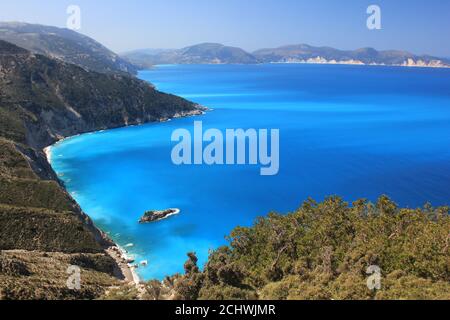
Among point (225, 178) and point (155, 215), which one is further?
point (225, 178)

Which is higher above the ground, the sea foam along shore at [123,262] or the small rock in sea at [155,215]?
the small rock in sea at [155,215]

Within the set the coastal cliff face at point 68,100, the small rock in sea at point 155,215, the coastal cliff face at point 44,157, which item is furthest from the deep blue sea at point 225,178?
the coastal cliff face at point 68,100

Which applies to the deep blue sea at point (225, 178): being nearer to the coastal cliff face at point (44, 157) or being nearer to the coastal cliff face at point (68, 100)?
the coastal cliff face at point (44, 157)

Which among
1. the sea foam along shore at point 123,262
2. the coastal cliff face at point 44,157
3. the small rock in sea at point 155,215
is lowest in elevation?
the sea foam along shore at point 123,262

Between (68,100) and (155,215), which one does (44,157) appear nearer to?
(155,215)

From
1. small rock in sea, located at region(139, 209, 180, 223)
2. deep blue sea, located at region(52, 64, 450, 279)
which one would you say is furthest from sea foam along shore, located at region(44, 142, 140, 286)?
small rock in sea, located at region(139, 209, 180, 223)

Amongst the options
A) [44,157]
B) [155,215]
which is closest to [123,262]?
[155,215]

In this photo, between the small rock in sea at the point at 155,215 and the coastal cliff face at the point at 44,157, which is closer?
the coastal cliff face at the point at 44,157
